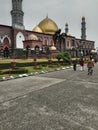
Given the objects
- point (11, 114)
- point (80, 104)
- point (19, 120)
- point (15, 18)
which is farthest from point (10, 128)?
point (15, 18)

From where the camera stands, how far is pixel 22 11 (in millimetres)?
50969

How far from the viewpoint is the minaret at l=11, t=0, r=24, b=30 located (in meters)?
49.1

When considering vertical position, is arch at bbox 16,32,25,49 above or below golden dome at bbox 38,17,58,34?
below

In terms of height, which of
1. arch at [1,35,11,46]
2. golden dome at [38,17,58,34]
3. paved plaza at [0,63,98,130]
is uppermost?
golden dome at [38,17,58,34]

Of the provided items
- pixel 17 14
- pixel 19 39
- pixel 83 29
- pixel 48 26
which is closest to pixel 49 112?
pixel 19 39

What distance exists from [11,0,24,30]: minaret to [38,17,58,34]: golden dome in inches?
665

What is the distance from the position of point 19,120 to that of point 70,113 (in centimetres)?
192

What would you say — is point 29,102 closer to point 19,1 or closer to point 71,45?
point 19,1

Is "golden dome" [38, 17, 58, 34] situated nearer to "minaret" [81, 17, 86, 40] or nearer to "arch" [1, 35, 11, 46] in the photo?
"minaret" [81, 17, 86, 40]

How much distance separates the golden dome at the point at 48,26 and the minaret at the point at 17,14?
55.4 ft

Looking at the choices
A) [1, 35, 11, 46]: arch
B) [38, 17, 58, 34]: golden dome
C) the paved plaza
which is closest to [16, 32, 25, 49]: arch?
[1, 35, 11, 46]: arch

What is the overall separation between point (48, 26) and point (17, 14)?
64.1 feet

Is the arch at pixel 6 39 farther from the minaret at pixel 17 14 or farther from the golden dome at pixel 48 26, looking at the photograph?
the golden dome at pixel 48 26

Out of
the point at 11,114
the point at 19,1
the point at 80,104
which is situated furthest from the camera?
the point at 19,1
